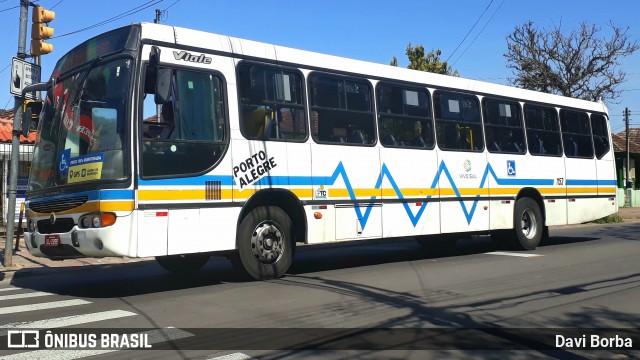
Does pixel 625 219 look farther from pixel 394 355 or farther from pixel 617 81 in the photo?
pixel 394 355

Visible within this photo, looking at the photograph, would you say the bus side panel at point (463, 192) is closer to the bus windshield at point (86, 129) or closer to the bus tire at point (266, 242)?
the bus tire at point (266, 242)

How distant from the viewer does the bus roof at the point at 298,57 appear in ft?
26.5

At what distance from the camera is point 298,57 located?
31.1ft

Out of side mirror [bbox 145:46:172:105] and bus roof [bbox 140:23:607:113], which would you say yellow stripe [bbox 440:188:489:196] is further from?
side mirror [bbox 145:46:172:105]

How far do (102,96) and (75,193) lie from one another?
51.3 inches

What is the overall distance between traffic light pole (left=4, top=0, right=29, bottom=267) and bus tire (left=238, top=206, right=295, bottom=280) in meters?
5.70

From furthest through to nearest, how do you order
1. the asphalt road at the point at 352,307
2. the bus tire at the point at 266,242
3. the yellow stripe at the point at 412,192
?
the yellow stripe at the point at 412,192 < the bus tire at the point at 266,242 < the asphalt road at the point at 352,307

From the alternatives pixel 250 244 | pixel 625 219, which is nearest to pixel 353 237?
pixel 250 244

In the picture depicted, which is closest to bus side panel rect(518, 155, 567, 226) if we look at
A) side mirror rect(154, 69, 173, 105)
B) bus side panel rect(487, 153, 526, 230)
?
bus side panel rect(487, 153, 526, 230)

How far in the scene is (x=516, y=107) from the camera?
1349 centimetres

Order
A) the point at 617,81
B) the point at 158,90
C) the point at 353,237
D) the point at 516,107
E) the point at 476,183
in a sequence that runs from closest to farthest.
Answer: the point at 158,90
the point at 353,237
the point at 476,183
the point at 516,107
the point at 617,81

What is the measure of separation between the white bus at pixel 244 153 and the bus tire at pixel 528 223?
0.68 meters

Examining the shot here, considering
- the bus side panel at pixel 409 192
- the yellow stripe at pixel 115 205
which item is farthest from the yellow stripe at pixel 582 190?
the yellow stripe at pixel 115 205

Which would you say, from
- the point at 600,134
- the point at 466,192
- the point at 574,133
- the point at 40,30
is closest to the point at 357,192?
the point at 466,192
